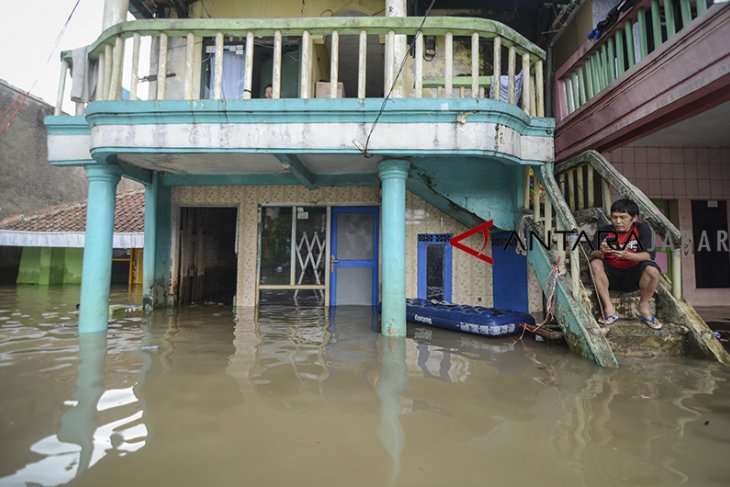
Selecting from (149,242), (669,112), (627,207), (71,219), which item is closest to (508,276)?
(627,207)

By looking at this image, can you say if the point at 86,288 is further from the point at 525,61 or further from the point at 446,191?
the point at 525,61

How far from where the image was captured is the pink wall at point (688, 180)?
22.6ft

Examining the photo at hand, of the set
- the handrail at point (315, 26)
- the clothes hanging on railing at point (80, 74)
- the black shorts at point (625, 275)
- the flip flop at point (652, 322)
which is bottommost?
the flip flop at point (652, 322)

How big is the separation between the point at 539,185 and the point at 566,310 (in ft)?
6.42

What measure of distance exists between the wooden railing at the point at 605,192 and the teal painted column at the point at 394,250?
2324 millimetres

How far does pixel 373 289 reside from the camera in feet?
24.3

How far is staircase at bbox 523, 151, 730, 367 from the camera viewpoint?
12.0 feet

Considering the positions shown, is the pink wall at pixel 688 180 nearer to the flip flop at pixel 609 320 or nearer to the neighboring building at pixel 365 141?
the neighboring building at pixel 365 141

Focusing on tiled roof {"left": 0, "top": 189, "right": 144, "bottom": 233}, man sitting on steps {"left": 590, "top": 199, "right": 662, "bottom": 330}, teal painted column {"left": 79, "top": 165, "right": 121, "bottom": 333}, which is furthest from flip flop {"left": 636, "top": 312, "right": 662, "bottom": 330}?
tiled roof {"left": 0, "top": 189, "right": 144, "bottom": 233}

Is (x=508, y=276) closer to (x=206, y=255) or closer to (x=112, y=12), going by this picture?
(x=206, y=255)

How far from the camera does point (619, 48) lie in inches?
182

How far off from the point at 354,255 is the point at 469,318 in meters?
3.05

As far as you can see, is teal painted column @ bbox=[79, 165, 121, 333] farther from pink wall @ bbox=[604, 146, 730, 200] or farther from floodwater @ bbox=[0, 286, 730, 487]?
pink wall @ bbox=[604, 146, 730, 200]

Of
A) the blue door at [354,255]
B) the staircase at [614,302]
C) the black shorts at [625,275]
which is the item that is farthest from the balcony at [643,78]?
the blue door at [354,255]
